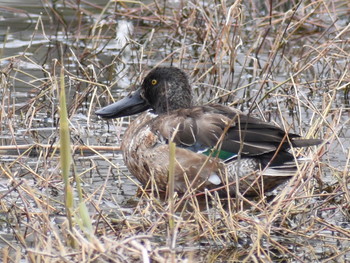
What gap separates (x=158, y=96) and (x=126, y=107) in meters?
0.24

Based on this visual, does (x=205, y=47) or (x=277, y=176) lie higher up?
(x=205, y=47)

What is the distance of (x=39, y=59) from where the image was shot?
8.87 metres

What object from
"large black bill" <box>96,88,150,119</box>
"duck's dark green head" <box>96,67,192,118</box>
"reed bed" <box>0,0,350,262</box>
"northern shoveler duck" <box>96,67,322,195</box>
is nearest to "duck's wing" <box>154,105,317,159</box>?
"northern shoveler duck" <box>96,67,322,195</box>

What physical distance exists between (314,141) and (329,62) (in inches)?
73.6

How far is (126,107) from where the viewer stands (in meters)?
6.54

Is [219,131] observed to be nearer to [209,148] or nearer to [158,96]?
[209,148]

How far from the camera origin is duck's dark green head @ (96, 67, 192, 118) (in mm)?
6422

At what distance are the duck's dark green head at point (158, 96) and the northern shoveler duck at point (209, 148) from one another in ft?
0.59

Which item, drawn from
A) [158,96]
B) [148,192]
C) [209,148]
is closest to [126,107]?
[158,96]

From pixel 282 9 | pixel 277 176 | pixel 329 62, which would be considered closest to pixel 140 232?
pixel 277 176

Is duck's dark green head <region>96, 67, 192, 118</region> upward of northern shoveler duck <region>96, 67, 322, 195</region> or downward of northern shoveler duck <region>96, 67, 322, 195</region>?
upward

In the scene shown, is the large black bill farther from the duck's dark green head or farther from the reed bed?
the reed bed

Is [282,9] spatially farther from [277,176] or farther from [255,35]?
[277,176]

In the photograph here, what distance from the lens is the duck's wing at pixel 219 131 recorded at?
5625 millimetres
